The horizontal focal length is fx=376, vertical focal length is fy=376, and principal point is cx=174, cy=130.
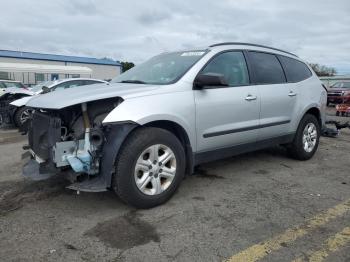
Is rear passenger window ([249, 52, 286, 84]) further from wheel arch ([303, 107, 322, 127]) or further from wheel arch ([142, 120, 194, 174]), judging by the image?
wheel arch ([142, 120, 194, 174])

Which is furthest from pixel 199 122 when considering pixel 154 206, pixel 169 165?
pixel 154 206

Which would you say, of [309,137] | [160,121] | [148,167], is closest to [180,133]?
[160,121]

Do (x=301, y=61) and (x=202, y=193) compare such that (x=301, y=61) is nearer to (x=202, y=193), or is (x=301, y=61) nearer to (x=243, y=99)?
(x=243, y=99)

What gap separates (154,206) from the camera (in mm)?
3895

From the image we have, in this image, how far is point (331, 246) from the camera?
3131 mm

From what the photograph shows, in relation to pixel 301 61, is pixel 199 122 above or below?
below

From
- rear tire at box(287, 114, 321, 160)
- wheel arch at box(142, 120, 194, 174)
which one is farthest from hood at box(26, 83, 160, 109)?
rear tire at box(287, 114, 321, 160)

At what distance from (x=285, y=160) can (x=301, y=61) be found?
5.46 feet

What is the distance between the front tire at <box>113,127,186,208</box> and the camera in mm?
3596

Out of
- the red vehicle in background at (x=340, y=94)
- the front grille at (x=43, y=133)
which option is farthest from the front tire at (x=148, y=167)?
the red vehicle in background at (x=340, y=94)

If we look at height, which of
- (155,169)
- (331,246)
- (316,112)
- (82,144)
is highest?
(316,112)

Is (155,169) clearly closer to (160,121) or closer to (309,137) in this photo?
(160,121)

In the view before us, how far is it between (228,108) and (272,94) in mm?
1006

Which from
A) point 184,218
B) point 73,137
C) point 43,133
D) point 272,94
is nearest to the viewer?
point 184,218
